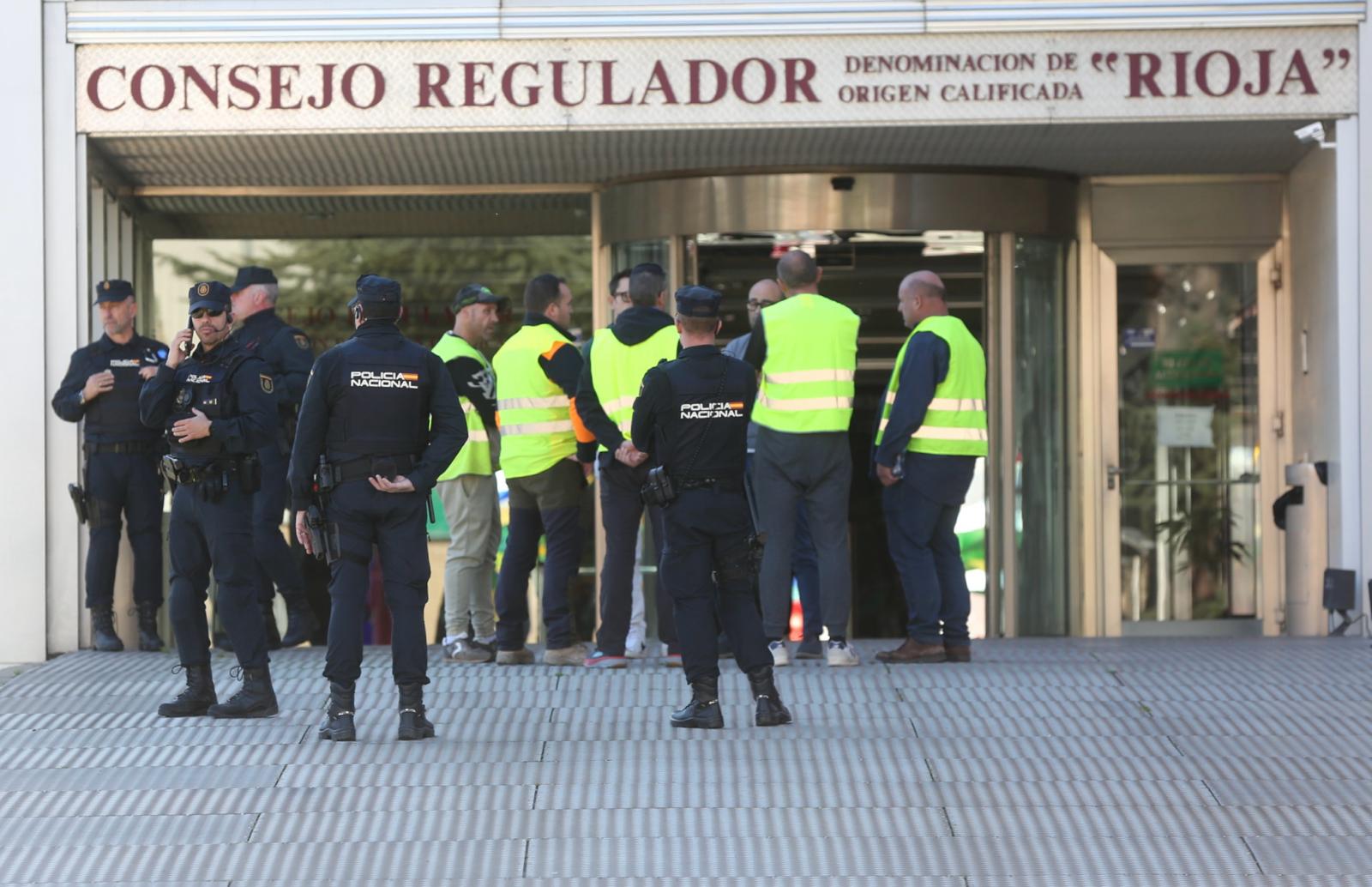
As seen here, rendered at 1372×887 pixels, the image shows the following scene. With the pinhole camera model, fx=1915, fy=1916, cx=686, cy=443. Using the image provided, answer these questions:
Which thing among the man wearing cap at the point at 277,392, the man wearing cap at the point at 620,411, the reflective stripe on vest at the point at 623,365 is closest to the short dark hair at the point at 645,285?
the man wearing cap at the point at 620,411

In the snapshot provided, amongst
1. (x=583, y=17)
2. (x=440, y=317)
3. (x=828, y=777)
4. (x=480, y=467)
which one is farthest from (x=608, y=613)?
(x=440, y=317)

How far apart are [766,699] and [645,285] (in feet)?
7.28

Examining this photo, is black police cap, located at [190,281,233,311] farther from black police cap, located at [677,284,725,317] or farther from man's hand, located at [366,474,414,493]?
black police cap, located at [677,284,725,317]

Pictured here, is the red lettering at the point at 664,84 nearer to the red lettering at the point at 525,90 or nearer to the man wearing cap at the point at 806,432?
the red lettering at the point at 525,90

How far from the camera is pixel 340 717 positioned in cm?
672

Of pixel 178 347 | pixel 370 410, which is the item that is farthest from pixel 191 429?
pixel 370 410

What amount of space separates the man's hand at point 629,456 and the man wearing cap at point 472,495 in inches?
39.6

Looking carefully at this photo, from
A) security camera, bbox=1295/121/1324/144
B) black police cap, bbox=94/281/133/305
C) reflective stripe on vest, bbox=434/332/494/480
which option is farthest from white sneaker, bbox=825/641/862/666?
black police cap, bbox=94/281/133/305

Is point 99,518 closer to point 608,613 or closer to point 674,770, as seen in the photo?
point 608,613

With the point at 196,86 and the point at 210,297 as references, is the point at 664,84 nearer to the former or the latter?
the point at 196,86

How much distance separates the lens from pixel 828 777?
20.2ft

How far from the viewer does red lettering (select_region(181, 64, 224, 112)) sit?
9.78 metres

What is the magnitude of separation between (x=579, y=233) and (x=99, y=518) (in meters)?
3.57

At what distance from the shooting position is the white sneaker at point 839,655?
8.32 metres
